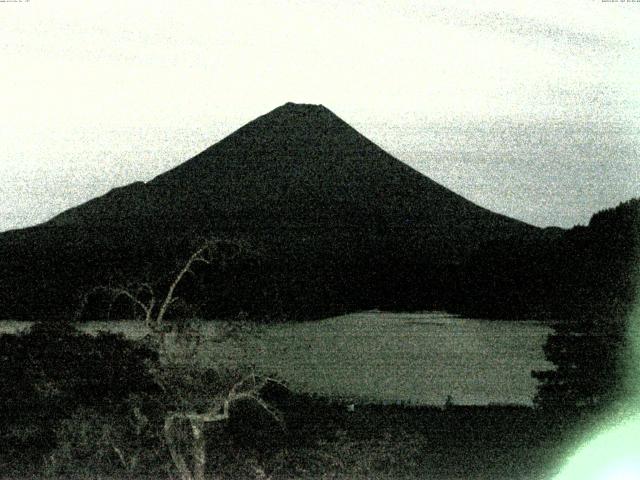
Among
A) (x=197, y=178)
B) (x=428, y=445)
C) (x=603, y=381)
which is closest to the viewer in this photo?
(x=428, y=445)

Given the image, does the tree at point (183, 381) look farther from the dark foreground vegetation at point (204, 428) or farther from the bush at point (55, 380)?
the bush at point (55, 380)

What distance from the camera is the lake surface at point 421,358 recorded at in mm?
7980

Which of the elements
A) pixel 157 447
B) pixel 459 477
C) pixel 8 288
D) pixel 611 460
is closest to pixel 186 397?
pixel 157 447

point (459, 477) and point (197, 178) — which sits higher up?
point (197, 178)

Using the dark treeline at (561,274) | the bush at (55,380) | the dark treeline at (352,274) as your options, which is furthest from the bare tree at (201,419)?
the dark treeline at (561,274)

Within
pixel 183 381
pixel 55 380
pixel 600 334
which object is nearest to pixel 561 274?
pixel 600 334

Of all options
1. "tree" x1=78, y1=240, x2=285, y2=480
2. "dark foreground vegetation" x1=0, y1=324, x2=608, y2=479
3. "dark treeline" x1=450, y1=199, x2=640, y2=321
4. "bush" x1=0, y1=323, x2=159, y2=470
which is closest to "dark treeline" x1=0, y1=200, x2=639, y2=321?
"dark treeline" x1=450, y1=199, x2=640, y2=321

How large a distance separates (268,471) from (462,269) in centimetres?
499

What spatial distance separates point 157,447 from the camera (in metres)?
5.93

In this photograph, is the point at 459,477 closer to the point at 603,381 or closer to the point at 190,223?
the point at 603,381

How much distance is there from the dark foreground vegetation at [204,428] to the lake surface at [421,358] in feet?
1.14

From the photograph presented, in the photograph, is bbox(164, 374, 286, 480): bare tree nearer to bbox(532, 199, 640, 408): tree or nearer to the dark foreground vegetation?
the dark foreground vegetation

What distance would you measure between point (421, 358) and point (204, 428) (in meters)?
3.28

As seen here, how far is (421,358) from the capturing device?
859 cm
